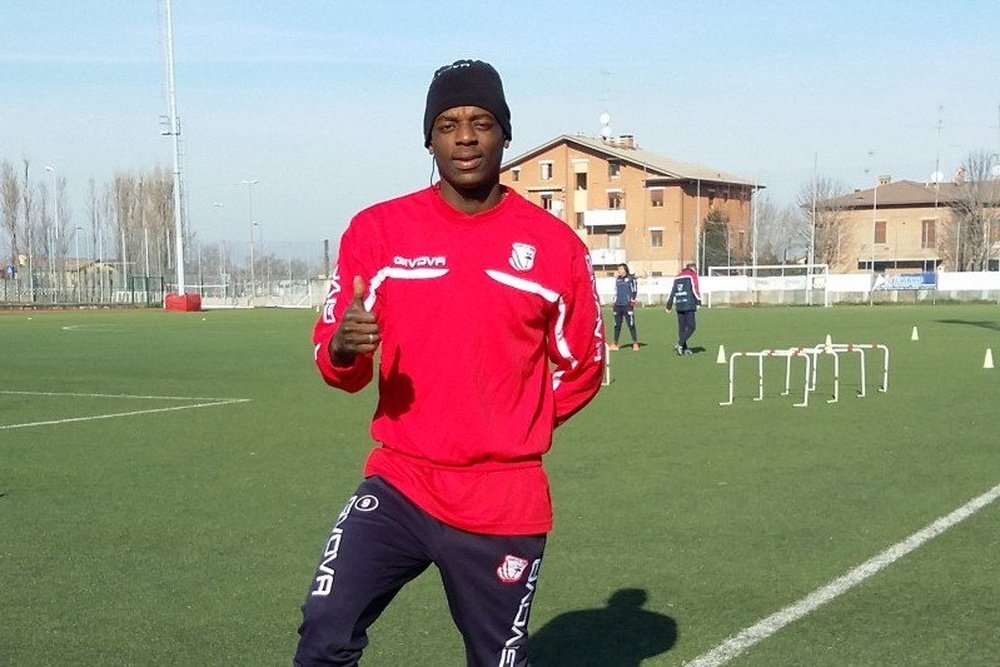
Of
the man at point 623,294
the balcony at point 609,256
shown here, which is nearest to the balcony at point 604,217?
the balcony at point 609,256

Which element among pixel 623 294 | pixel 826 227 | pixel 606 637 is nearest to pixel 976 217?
pixel 826 227

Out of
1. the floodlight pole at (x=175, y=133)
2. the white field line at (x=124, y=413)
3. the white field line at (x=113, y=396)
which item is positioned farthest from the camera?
the floodlight pole at (x=175, y=133)

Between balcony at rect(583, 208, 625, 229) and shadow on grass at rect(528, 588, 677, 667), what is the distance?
88.4 metres

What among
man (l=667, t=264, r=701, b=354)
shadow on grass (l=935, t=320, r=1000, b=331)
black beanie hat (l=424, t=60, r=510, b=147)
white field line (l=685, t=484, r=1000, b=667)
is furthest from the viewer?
shadow on grass (l=935, t=320, r=1000, b=331)

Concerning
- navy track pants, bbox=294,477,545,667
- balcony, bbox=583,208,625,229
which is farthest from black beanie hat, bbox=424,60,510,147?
balcony, bbox=583,208,625,229

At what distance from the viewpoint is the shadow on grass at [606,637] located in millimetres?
5645

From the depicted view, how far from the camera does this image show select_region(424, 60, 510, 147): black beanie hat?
3.71 metres

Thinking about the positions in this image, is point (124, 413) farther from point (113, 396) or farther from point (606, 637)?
point (606, 637)

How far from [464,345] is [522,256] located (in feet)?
1.07

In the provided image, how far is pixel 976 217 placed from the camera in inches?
3499

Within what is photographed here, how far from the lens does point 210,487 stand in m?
10.4

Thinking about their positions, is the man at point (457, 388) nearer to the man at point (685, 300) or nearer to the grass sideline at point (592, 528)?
the grass sideline at point (592, 528)

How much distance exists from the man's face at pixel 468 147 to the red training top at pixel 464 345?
10 centimetres

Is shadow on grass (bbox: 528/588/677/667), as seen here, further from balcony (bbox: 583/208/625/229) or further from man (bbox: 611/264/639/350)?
balcony (bbox: 583/208/625/229)
